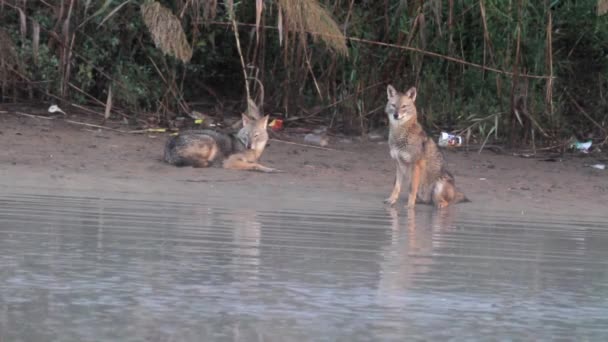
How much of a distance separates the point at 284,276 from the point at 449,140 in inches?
352

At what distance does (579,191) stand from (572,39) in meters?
4.73

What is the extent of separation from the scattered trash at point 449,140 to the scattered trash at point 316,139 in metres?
1.38

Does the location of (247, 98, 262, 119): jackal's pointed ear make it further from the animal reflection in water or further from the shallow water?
the shallow water

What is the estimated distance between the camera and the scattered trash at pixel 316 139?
14242 mm

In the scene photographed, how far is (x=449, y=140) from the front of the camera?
1448 centimetres

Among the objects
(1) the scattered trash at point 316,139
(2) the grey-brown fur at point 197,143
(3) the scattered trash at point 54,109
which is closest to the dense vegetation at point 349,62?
(3) the scattered trash at point 54,109

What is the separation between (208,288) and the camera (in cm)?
531

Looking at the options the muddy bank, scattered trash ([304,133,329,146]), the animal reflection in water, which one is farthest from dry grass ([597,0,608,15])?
scattered trash ([304,133,329,146])

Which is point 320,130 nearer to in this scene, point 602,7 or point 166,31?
point 166,31

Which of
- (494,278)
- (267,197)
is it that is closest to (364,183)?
(267,197)

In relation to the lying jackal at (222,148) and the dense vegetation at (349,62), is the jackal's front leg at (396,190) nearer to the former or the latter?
the lying jackal at (222,148)

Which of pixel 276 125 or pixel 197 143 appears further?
pixel 276 125

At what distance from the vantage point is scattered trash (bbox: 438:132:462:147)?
14.5m

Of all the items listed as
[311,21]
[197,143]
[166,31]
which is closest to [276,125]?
[311,21]
